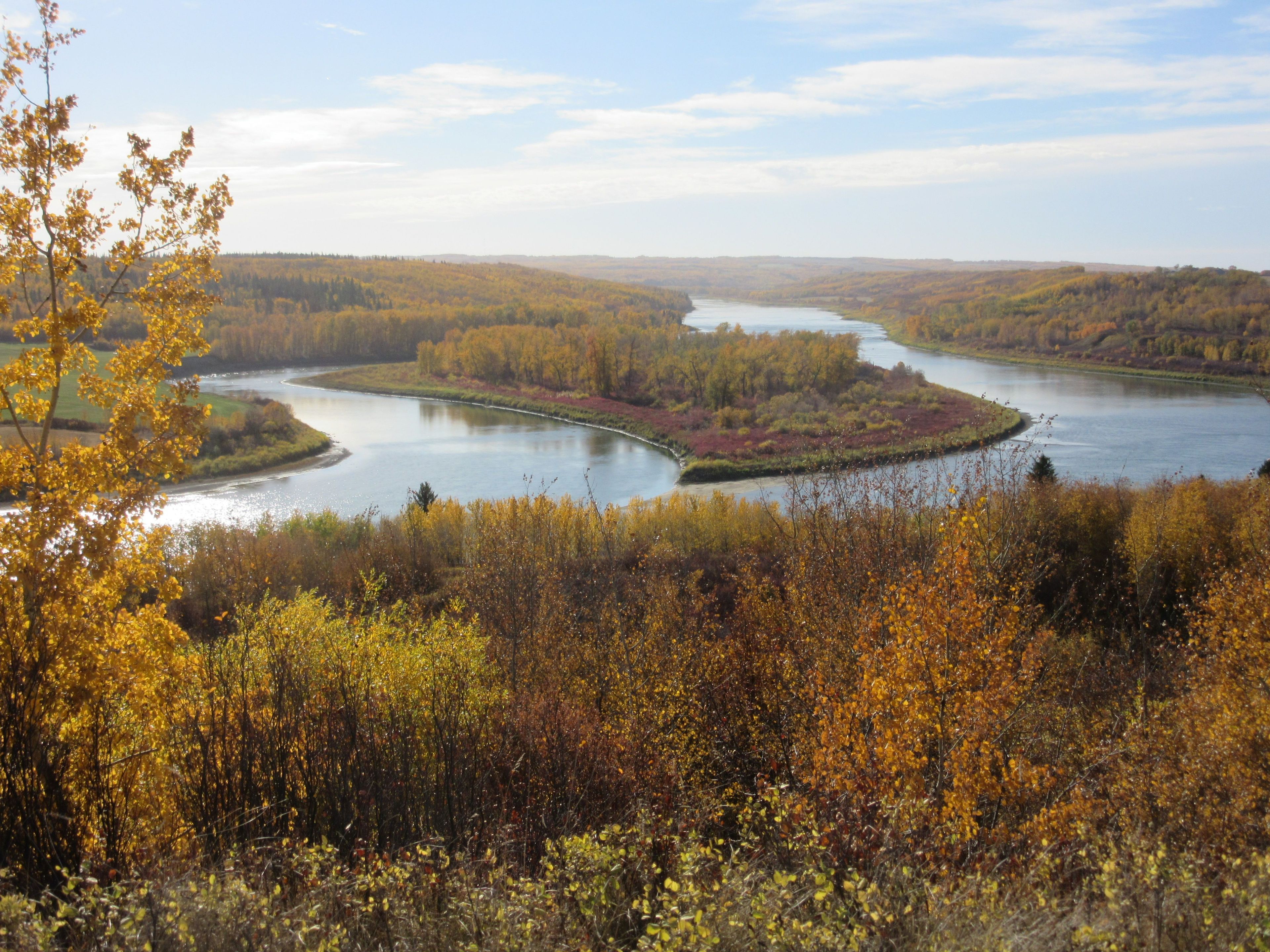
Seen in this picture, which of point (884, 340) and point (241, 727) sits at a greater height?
point (884, 340)

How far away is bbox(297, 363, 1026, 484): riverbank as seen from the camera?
30719 mm

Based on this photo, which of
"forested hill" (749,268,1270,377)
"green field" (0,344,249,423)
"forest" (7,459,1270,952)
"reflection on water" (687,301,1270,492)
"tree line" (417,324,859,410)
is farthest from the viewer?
"forested hill" (749,268,1270,377)

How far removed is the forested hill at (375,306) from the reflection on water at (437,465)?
421 inches

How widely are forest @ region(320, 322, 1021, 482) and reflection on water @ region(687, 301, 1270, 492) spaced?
2.79 metres

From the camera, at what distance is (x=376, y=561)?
18.4 meters

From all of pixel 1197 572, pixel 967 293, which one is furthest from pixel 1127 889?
pixel 967 293

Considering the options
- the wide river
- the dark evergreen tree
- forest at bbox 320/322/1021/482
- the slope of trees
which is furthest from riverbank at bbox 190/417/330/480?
the dark evergreen tree

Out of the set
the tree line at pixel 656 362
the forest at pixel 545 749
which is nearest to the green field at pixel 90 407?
the tree line at pixel 656 362

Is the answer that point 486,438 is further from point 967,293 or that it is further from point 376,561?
point 967,293

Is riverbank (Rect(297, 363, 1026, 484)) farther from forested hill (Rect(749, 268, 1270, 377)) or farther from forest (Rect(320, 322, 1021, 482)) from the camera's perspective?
forested hill (Rect(749, 268, 1270, 377))

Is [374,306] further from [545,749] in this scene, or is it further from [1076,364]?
[545,749]

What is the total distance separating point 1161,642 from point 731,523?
10022 mm

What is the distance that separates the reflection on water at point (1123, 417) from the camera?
27297mm

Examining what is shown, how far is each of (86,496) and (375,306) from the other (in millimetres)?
87054
